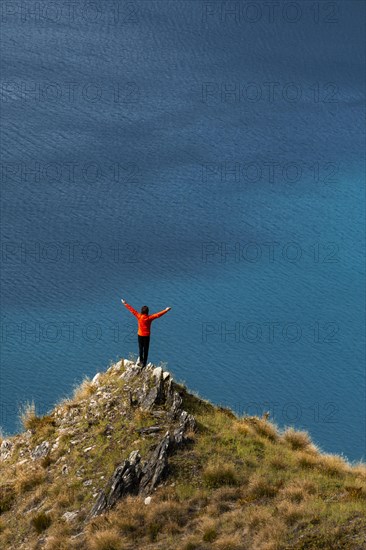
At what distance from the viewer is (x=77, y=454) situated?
41.1 meters

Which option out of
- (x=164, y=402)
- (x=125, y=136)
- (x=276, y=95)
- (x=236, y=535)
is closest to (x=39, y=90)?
(x=125, y=136)

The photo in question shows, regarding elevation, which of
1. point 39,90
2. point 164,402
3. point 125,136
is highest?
point 39,90

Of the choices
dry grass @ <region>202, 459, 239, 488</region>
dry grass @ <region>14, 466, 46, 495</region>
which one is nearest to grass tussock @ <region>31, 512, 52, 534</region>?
dry grass @ <region>14, 466, 46, 495</region>

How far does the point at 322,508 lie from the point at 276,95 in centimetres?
11443

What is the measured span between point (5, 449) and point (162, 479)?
10016 mm

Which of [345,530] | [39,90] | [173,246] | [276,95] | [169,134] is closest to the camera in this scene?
[345,530]

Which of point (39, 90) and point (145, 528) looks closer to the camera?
point (145, 528)

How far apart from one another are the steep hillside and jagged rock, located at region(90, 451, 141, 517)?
44 mm

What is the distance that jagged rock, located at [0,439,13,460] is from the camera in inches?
1761

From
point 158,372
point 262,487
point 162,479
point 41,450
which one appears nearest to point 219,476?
point 262,487

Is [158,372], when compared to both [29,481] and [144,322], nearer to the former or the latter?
[144,322]

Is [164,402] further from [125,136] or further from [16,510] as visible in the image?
[125,136]

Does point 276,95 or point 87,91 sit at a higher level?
point 276,95

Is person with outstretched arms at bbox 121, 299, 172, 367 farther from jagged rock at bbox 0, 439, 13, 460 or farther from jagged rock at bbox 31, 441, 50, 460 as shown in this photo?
jagged rock at bbox 0, 439, 13, 460
